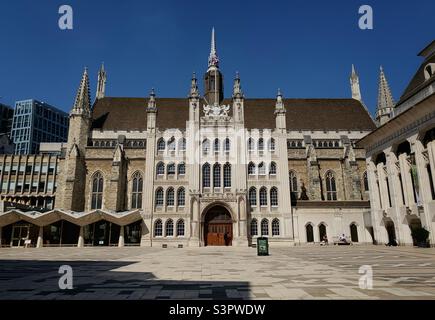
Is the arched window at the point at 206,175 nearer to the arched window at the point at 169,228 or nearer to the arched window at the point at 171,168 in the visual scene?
the arched window at the point at 171,168

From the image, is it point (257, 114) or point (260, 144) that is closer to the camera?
point (260, 144)

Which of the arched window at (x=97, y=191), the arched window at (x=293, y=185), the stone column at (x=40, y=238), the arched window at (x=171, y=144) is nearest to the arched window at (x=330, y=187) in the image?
the arched window at (x=293, y=185)

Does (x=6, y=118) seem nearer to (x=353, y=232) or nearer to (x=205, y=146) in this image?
(x=205, y=146)

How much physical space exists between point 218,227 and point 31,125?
105m

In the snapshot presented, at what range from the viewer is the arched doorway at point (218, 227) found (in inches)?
1465

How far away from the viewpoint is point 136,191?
139ft

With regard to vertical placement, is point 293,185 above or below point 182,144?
below

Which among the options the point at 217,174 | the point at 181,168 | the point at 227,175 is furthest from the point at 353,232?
the point at 181,168

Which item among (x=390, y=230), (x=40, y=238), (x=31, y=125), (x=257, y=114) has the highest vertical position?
(x=31, y=125)

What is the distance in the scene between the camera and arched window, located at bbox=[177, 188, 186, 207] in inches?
1533

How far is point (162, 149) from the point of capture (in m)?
40.6

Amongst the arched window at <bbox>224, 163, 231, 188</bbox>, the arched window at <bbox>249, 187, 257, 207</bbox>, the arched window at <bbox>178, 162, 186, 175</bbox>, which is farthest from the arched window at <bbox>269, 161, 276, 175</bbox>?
the arched window at <bbox>178, 162, 186, 175</bbox>
